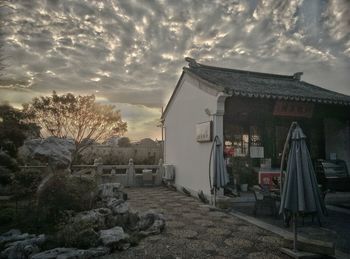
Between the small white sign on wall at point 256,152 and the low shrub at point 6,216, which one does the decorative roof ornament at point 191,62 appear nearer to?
the small white sign on wall at point 256,152

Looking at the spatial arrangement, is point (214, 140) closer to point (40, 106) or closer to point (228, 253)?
point (228, 253)

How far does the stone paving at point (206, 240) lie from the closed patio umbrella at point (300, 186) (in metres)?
0.90

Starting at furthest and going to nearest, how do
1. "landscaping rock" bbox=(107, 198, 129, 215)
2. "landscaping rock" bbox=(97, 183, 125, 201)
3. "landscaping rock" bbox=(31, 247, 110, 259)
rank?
→ "landscaping rock" bbox=(97, 183, 125, 201) → "landscaping rock" bbox=(107, 198, 129, 215) → "landscaping rock" bbox=(31, 247, 110, 259)

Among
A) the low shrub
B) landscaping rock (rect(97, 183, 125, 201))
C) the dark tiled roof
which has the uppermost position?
the dark tiled roof

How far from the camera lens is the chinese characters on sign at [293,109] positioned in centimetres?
1097

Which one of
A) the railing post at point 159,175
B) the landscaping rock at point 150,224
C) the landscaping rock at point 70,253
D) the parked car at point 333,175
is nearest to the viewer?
the landscaping rock at point 70,253

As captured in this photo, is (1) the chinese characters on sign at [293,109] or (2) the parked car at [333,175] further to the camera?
(2) the parked car at [333,175]

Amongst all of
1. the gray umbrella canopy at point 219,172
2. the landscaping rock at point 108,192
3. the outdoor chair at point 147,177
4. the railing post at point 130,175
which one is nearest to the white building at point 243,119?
the gray umbrella canopy at point 219,172

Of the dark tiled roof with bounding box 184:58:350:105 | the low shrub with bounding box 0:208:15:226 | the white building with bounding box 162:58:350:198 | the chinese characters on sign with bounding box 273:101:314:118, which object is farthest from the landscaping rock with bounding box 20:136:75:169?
the chinese characters on sign with bounding box 273:101:314:118

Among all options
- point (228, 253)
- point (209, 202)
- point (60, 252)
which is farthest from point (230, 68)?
point (60, 252)

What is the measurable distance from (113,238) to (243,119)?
326 inches

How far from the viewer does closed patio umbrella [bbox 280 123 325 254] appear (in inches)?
185

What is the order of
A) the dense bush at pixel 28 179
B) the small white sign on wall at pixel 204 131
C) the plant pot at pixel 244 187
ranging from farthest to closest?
the plant pot at pixel 244 187 < the small white sign on wall at pixel 204 131 < the dense bush at pixel 28 179

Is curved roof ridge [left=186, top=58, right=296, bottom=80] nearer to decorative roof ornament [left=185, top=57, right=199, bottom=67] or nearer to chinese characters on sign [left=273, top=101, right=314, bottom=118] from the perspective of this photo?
decorative roof ornament [left=185, top=57, right=199, bottom=67]
